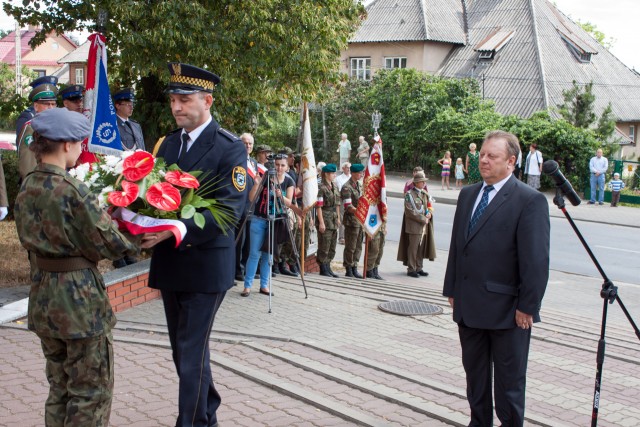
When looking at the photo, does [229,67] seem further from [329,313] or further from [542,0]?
[542,0]

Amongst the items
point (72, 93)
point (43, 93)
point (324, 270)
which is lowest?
point (324, 270)

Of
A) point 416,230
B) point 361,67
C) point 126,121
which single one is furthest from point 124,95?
point 361,67

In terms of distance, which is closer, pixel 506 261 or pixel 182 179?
pixel 182 179

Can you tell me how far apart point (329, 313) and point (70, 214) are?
496 cm

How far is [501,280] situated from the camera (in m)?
4.71

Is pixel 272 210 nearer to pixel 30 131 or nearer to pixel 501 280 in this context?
pixel 30 131

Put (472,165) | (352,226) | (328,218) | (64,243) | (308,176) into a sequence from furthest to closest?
(472,165), (352,226), (328,218), (308,176), (64,243)

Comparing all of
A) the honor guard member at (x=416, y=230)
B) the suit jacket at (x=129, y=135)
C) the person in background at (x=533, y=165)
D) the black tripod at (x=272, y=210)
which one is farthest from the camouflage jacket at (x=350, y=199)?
the person in background at (x=533, y=165)

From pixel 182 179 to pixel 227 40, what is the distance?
797 centimetres

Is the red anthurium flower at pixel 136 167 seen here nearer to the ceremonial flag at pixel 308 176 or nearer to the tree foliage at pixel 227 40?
the ceremonial flag at pixel 308 176

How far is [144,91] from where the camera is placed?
13.1 meters

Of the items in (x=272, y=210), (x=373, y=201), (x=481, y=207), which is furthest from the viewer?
(x=373, y=201)

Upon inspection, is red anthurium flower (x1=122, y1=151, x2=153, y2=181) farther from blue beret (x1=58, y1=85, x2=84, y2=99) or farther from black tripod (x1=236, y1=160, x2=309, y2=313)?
blue beret (x1=58, y1=85, x2=84, y2=99)

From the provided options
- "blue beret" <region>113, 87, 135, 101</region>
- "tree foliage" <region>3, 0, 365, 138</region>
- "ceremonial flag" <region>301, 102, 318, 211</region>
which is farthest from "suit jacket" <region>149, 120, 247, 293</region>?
"tree foliage" <region>3, 0, 365, 138</region>
